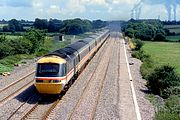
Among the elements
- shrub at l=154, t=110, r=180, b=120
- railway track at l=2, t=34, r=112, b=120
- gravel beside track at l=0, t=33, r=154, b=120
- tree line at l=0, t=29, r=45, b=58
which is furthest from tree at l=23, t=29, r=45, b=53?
shrub at l=154, t=110, r=180, b=120

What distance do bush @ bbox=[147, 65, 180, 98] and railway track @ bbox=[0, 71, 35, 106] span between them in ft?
32.4

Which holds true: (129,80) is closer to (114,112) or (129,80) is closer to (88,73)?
(88,73)

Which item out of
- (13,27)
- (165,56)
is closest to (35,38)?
(165,56)

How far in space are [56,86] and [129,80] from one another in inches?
478

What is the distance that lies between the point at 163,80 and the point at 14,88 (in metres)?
11.4

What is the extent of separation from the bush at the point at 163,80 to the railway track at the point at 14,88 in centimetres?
986

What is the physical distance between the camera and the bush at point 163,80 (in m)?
28.8

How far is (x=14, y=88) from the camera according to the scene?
28.4 m

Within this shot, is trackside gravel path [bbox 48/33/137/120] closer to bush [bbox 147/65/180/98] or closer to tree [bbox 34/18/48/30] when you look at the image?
bush [bbox 147/65/180/98]

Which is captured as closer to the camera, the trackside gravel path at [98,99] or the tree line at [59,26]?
the trackside gravel path at [98,99]

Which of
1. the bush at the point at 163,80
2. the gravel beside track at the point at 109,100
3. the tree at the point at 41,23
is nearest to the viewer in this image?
the gravel beside track at the point at 109,100

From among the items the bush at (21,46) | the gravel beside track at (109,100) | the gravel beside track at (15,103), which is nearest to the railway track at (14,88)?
the gravel beside track at (15,103)

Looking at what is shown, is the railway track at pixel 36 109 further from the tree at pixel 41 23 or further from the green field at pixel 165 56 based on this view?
the tree at pixel 41 23

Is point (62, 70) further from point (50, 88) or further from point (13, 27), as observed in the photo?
point (13, 27)
